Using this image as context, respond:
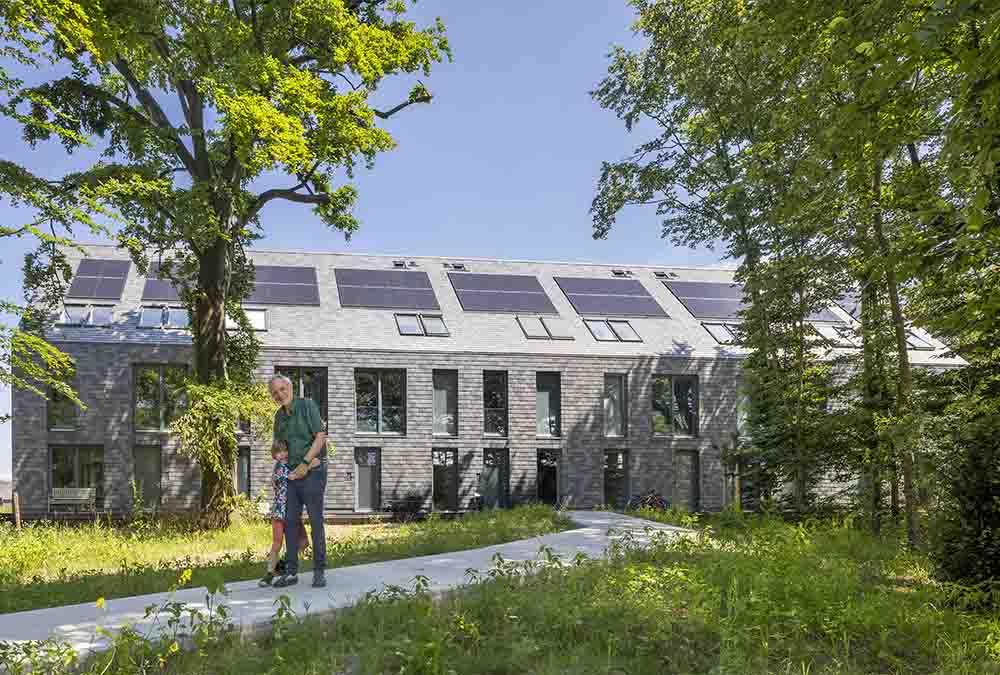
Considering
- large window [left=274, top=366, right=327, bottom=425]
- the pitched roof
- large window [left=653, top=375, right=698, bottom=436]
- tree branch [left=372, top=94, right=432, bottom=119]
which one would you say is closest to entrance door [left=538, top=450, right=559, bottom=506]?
the pitched roof

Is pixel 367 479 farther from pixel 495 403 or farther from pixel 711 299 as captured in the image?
pixel 711 299

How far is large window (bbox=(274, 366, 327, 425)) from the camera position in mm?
19578

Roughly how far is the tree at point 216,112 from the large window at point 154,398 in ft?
14.8

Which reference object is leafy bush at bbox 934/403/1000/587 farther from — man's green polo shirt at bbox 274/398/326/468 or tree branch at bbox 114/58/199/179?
tree branch at bbox 114/58/199/179

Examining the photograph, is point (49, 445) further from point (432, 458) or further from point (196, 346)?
point (432, 458)

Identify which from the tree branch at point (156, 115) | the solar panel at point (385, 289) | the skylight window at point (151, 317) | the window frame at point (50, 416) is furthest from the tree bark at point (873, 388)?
the window frame at point (50, 416)

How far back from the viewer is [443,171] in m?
13.4

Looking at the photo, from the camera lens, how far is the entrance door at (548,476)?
20.4m

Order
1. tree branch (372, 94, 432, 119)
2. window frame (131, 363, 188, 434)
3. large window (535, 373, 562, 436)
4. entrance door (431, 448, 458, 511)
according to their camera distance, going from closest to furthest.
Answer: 1. tree branch (372, 94, 432, 119)
2. window frame (131, 363, 188, 434)
3. entrance door (431, 448, 458, 511)
4. large window (535, 373, 562, 436)

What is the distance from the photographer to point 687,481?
21.1 meters

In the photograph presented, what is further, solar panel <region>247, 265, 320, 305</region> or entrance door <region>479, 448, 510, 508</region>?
solar panel <region>247, 265, 320, 305</region>

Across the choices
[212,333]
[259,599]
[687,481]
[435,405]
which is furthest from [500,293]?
[259,599]

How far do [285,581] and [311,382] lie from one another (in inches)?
563

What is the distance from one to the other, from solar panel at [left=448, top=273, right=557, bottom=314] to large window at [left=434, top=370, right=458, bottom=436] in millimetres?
2419
